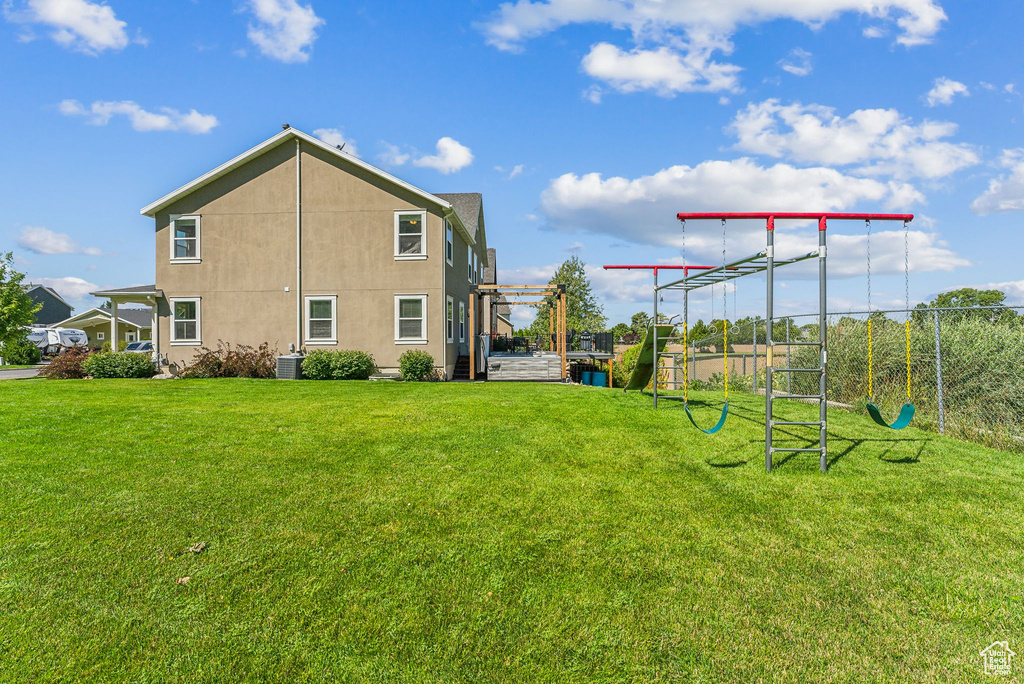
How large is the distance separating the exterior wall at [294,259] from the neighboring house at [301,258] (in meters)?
0.04

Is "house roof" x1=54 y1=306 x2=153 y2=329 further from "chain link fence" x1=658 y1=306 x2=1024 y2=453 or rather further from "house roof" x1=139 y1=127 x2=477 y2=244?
"chain link fence" x1=658 y1=306 x2=1024 y2=453

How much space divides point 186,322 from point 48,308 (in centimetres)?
5102

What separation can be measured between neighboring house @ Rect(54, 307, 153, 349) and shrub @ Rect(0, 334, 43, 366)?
6959mm

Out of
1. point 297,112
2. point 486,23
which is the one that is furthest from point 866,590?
point 297,112

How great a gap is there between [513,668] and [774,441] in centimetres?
684

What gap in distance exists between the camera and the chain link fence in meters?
9.16

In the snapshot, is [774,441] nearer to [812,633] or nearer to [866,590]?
[866,590]

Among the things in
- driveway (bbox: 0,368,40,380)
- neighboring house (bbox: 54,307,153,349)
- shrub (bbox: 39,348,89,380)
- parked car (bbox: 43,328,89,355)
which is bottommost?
driveway (bbox: 0,368,40,380)

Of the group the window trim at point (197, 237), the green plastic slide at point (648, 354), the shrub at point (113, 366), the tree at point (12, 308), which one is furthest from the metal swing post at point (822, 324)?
the tree at point (12, 308)

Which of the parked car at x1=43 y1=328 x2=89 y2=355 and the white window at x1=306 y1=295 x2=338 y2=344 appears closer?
the white window at x1=306 y1=295 x2=338 y2=344

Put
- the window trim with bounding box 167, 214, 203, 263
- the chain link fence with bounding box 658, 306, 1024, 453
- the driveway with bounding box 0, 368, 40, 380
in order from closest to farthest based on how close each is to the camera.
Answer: the chain link fence with bounding box 658, 306, 1024, 453, the driveway with bounding box 0, 368, 40, 380, the window trim with bounding box 167, 214, 203, 263

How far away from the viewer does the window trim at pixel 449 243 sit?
62.1 ft

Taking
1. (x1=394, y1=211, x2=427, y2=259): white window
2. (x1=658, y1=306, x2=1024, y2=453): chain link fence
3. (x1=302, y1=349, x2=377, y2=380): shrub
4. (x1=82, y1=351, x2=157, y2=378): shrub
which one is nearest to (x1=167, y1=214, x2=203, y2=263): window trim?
(x1=82, y1=351, x2=157, y2=378): shrub

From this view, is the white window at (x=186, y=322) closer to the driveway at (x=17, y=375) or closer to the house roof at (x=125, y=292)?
the house roof at (x=125, y=292)
